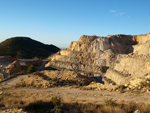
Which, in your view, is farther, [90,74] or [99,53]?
[99,53]

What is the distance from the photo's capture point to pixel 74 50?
26031mm

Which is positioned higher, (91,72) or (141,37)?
(141,37)

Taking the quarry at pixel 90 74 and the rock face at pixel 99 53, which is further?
the rock face at pixel 99 53

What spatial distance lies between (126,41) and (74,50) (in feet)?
36.9

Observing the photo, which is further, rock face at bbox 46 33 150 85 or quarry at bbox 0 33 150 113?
rock face at bbox 46 33 150 85

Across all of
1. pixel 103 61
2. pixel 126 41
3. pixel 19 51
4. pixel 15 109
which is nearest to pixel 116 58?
pixel 103 61

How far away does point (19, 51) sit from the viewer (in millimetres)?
47094

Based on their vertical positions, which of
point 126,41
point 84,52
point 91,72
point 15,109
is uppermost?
point 126,41

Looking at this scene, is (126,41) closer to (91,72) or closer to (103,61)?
(103,61)

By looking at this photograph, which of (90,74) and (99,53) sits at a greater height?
(99,53)

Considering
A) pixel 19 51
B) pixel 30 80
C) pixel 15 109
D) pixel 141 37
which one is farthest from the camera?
pixel 19 51

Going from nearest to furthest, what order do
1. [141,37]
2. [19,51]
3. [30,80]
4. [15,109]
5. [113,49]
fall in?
[15,109]
[30,80]
[113,49]
[141,37]
[19,51]

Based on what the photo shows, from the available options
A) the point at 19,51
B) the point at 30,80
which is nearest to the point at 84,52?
the point at 30,80

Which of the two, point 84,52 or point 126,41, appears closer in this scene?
point 84,52
